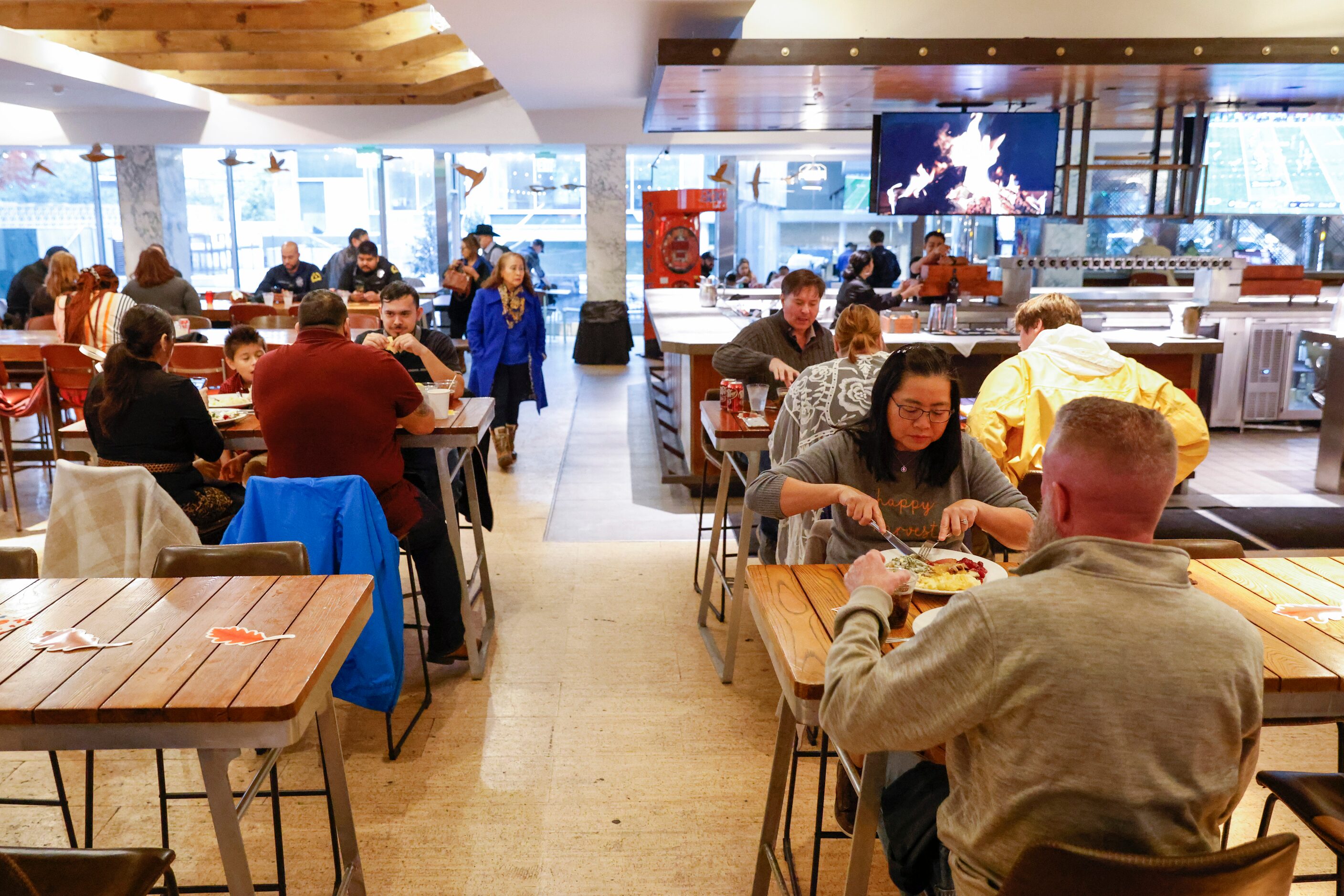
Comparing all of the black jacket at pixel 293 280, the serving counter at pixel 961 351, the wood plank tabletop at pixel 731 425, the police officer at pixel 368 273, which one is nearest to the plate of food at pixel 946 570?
the wood plank tabletop at pixel 731 425

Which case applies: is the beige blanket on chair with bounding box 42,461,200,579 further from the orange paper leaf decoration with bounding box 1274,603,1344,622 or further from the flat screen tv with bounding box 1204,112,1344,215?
the flat screen tv with bounding box 1204,112,1344,215

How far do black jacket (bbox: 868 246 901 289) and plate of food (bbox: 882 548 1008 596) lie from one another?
8.19 m

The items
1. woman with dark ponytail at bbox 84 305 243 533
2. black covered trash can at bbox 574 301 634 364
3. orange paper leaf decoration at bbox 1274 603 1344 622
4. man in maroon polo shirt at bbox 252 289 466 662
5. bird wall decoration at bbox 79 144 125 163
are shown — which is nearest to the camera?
orange paper leaf decoration at bbox 1274 603 1344 622

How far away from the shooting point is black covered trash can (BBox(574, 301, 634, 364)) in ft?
40.0

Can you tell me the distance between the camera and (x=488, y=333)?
6930 millimetres

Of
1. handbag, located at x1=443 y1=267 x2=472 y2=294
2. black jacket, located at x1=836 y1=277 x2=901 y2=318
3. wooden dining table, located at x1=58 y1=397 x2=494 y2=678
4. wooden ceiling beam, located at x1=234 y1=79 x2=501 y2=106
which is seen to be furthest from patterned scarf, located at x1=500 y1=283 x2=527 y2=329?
wooden ceiling beam, located at x1=234 y1=79 x2=501 y2=106

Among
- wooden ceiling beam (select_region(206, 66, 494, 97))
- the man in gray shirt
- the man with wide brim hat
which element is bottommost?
the man in gray shirt

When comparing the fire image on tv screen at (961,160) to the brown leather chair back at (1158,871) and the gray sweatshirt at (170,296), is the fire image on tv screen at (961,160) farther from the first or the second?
the brown leather chair back at (1158,871)

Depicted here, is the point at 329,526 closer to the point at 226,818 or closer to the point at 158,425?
the point at 158,425

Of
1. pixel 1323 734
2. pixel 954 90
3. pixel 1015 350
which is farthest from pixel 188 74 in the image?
pixel 1323 734

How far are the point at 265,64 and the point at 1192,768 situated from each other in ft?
33.7

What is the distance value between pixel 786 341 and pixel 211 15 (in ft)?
20.2

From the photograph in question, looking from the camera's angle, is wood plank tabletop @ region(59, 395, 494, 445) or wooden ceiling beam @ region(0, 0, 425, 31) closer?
wood plank tabletop @ region(59, 395, 494, 445)

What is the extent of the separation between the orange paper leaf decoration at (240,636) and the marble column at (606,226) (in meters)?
10.5
